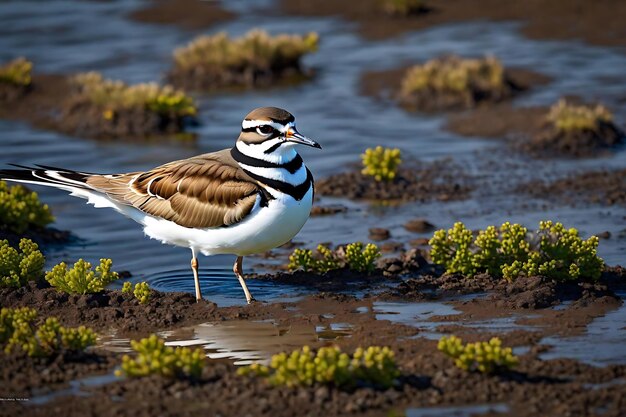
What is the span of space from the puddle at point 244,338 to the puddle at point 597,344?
75.0 inches

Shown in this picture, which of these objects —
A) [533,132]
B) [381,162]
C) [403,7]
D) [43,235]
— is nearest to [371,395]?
[43,235]

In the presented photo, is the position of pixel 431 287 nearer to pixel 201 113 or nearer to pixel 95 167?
pixel 95 167

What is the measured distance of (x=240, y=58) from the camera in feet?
72.1

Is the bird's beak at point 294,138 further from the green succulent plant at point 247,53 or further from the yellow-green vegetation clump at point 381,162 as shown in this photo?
the green succulent plant at point 247,53

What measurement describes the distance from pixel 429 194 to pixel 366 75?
7277 millimetres

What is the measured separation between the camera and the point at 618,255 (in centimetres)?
1243

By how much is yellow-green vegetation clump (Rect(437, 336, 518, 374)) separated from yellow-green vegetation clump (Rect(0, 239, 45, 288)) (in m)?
4.59

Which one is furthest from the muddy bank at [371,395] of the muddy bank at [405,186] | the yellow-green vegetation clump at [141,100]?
the yellow-green vegetation clump at [141,100]

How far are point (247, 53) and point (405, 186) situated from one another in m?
7.45

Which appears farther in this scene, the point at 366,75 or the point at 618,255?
the point at 366,75

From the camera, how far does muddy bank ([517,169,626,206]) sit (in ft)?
48.3

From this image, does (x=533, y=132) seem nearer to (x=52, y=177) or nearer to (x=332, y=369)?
(x=52, y=177)

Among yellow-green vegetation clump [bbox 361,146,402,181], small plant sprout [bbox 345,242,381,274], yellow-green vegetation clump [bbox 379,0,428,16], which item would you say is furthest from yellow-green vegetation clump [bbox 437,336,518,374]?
yellow-green vegetation clump [bbox 379,0,428,16]

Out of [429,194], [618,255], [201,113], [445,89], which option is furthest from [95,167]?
[618,255]
